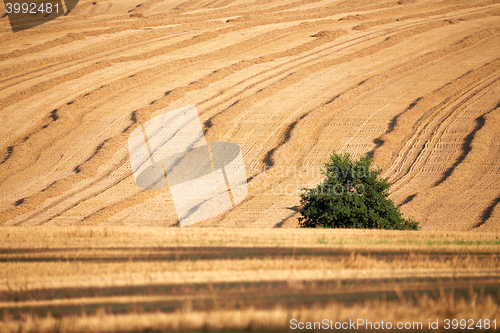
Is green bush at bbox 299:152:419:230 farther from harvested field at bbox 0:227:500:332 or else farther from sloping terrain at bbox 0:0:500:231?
harvested field at bbox 0:227:500:332

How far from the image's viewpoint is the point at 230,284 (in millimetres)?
6348

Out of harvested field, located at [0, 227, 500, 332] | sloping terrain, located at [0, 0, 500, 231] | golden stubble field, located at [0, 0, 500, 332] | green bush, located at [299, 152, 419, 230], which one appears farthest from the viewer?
sloping terrain, located at [0, 0, 500, 231]

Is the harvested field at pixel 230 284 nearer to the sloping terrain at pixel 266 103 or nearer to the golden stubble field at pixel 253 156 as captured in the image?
the golden stubble field at pixel 253 156

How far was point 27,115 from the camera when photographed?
3372 centimetres

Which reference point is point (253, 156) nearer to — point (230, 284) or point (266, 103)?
point (266, 103)

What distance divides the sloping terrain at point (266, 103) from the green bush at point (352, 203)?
3203mm

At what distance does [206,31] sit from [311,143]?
27896 millimetres

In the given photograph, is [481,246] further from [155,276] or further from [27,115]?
[27,115]

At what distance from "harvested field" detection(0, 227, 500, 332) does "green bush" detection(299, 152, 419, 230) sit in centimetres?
646

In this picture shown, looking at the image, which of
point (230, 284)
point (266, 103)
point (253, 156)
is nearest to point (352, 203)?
point (230, 284)

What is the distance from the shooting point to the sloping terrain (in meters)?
23.9

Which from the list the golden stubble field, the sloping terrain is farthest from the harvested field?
the sloping terrain

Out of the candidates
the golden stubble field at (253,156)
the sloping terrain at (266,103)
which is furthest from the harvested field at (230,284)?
the sloping terrain at (266,103)

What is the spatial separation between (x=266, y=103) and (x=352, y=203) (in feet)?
66.4
